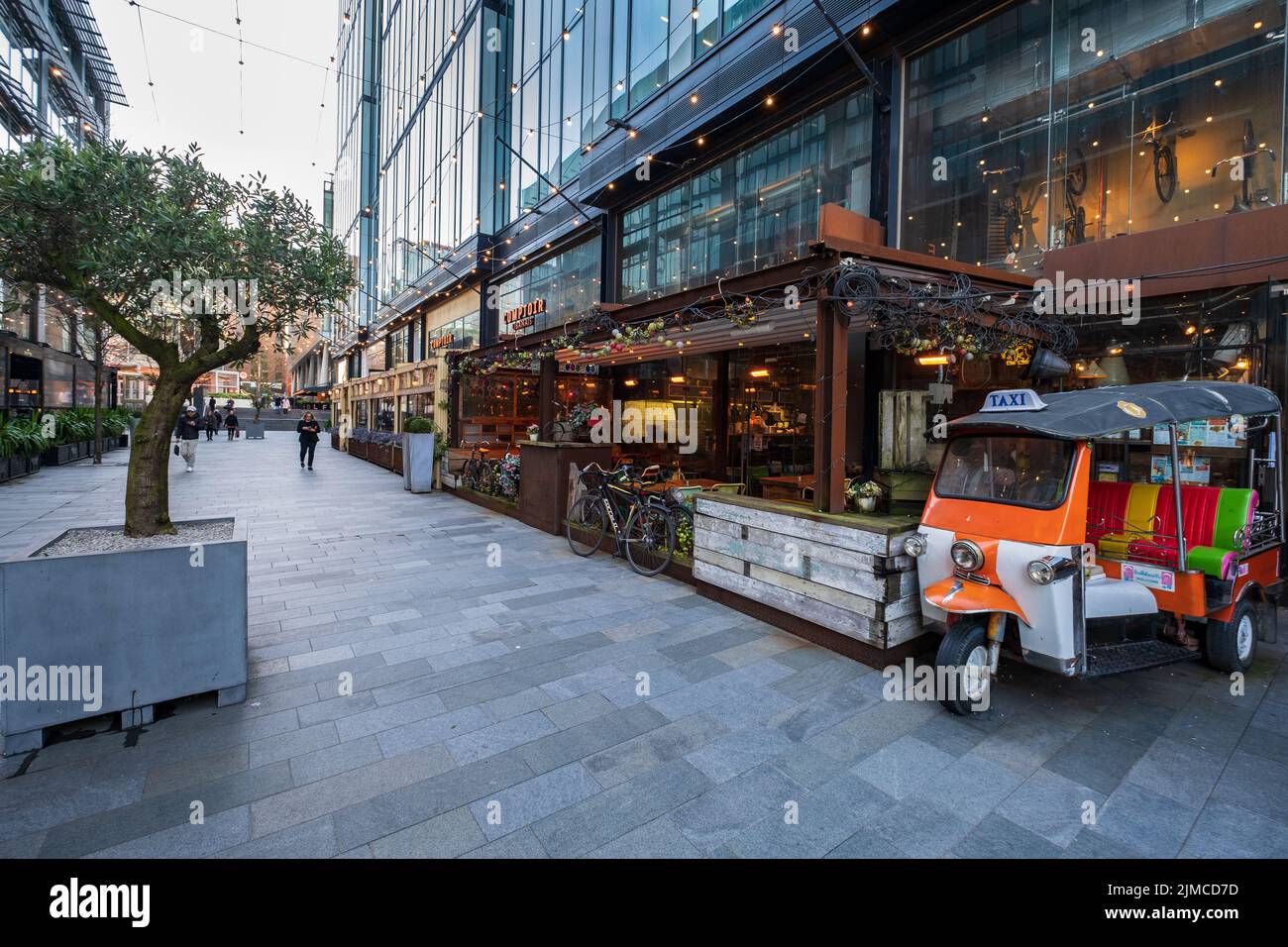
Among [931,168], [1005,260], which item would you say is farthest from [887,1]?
[1005,260]

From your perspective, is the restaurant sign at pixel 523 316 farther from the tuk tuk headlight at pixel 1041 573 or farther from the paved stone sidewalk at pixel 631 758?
the tuk tuk headlight at pixel 1041 573

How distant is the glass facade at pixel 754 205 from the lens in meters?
10.6

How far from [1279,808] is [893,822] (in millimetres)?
2170

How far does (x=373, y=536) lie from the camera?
390 inches

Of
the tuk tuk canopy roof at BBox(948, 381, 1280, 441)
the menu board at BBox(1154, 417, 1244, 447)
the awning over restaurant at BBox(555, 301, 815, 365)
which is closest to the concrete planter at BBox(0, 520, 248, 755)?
the tuk tuk canopy roof at BBox(948, 381, 1280, 441)

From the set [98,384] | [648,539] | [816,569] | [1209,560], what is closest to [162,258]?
[816,569]

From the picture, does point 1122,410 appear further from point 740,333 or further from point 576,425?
point 576,425

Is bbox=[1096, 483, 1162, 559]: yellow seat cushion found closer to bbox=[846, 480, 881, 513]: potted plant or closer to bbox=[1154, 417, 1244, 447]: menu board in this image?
bbox=[1154, 417, 1244, 447]: menu board

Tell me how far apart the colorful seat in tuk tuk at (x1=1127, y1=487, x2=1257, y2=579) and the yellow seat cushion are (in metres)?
0.07

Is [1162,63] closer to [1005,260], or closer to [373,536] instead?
[1005,260]

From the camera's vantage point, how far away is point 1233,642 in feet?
16.0

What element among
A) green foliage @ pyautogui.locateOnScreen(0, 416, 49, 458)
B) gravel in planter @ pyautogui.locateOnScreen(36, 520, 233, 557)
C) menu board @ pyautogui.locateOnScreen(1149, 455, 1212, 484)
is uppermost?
green foliage @ pyautogui.locateOnScreen(0, 416, 49, 458)

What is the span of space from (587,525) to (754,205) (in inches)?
323

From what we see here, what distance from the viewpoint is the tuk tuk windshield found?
4449mm
